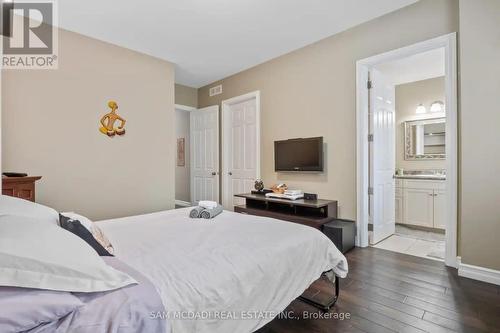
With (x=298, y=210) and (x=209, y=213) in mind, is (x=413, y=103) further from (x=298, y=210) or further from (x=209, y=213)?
(x=209, y=213)

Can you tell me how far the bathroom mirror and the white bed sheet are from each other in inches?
153

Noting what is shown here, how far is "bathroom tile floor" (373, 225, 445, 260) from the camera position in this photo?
2977 mm

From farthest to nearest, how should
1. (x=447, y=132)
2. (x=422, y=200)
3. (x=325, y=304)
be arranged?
(x=422, y=200), (x=447, y=132), (x=325, y=304)

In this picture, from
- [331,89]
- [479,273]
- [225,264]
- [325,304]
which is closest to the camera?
[225,264]

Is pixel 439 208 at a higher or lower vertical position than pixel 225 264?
lower

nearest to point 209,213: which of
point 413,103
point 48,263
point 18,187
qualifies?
point 48,263

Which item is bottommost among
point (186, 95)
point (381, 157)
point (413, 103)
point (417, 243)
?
point (417, 243)

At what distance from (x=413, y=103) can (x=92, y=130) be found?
5.35 meters

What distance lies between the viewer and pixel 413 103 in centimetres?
472

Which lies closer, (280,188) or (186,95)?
(280,188)

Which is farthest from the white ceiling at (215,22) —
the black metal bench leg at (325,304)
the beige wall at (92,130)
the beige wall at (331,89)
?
the black metal bench leg at (325,304)

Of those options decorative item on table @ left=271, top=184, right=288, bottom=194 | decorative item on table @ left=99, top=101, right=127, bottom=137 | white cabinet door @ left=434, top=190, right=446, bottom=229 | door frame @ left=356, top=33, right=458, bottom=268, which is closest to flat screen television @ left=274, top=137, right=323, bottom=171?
decorative item on table @ left=271, top=184, right=288, bottom=194

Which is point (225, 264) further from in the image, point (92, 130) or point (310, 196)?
point (92, 130)

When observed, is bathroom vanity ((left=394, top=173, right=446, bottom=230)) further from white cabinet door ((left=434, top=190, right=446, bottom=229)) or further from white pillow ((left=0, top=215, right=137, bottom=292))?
white pillow ((left=0, top=215, right=137, bottom=292))
